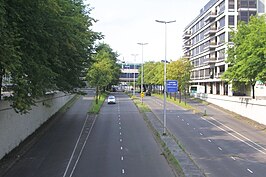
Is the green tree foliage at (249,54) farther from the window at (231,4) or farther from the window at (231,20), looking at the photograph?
the window at (231,4)

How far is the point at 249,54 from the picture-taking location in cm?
4388

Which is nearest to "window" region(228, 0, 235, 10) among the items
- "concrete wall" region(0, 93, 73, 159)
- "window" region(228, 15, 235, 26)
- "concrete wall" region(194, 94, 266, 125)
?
"window" region(228, 15, 235, 26)

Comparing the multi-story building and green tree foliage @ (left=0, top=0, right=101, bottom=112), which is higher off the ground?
the multi-story building

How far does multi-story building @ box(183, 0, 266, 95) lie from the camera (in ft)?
265

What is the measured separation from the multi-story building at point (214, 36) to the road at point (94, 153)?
118ft

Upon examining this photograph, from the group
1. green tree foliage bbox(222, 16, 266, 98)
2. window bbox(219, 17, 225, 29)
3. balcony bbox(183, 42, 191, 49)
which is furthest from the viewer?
balcony bbox(183, 42, 191, 49)

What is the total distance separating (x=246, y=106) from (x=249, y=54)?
7.22m

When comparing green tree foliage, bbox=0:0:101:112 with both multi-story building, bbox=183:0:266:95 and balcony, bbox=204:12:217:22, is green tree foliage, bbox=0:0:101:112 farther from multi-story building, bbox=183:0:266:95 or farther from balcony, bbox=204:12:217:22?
balcony, bbox=204:12:217:22

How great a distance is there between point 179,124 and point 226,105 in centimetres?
1688

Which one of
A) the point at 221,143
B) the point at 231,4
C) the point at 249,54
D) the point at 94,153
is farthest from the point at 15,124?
the point at 231,4

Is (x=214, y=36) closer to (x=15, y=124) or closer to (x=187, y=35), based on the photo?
(x=187, y=35)

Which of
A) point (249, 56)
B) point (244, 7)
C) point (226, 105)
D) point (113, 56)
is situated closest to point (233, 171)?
point (249, 56)

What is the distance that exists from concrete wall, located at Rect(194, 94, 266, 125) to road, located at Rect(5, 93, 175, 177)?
495 inches

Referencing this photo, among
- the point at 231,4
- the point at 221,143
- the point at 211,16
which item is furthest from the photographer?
the point at 211,16
